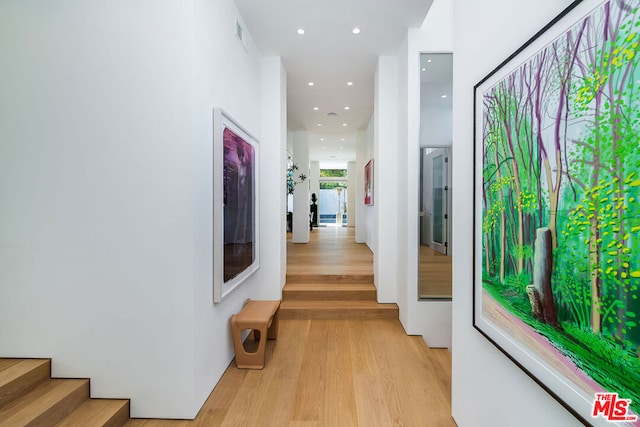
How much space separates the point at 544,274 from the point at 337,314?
3111mm

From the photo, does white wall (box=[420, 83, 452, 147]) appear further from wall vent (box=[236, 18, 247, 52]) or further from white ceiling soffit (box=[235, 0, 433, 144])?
wall vent (box=[236, 18, 247, 52])

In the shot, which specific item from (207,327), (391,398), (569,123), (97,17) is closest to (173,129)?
(97,17)

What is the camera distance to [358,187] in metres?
9.09

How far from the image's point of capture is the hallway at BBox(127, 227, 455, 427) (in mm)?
2105

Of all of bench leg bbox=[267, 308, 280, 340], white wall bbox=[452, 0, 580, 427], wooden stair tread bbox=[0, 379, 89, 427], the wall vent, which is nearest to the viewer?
white wall bbox=[452, 0, 580, 427]

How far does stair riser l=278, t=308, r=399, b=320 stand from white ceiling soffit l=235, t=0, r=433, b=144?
3415 mm

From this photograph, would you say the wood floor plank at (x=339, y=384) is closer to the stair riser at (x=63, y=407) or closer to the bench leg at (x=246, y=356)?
the bench leg at (x=246, y=356)

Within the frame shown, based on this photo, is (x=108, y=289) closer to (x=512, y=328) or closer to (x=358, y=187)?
(x=512, y=328)

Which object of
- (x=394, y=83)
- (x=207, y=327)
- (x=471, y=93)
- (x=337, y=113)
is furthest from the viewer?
(x=337, y=113)

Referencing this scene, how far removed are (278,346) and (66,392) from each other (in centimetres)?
177

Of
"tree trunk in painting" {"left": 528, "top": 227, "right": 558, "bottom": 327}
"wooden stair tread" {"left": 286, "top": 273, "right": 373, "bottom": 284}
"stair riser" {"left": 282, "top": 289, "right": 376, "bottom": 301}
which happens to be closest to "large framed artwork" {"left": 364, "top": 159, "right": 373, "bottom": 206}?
"wooden stair tread" {"left": 286, "top": 273, "right": 373, "bottom": 284}

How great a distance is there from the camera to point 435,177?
344 centimetres

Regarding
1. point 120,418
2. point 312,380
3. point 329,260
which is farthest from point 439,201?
point 120,418

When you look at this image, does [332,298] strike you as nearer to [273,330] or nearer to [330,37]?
[273,330]
